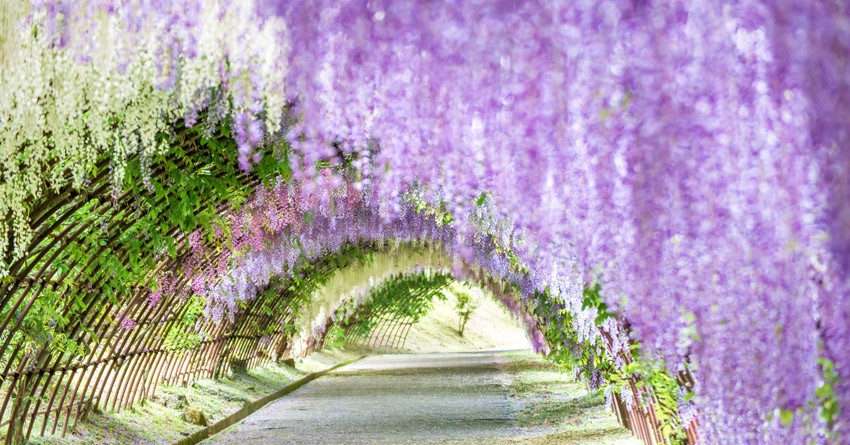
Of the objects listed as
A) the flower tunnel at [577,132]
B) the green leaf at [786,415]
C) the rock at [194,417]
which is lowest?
the green leaf at [786,415]

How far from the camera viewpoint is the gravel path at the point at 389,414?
348 inches

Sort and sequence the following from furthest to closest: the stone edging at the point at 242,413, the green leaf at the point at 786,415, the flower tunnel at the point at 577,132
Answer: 1. the stone edging at the point at 242,413
2. the green leaf at the point at 786,415
3. the flower tunnel at the point at 577,132

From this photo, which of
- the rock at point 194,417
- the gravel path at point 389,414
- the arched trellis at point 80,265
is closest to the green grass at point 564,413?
the gravel path at point 389,414

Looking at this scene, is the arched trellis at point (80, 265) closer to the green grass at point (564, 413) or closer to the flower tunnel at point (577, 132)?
the flower tunnel at point (577, 132)

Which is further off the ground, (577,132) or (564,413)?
(577,132)

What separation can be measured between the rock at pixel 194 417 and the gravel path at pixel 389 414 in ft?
0.82

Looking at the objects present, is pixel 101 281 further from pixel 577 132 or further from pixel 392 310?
pixel 392 310

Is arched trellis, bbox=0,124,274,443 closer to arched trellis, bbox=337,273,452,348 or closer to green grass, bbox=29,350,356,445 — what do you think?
green grass, bbox=29,350,356,445

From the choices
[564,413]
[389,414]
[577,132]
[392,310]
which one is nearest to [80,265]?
[389,414]

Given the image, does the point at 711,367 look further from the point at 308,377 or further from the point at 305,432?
the point at 308,377

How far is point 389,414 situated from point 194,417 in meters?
2.29

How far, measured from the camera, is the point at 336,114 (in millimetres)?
3494

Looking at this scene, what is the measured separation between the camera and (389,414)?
432 inches

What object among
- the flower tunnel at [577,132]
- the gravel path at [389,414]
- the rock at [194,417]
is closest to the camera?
the flower tunnel at [577,132]
